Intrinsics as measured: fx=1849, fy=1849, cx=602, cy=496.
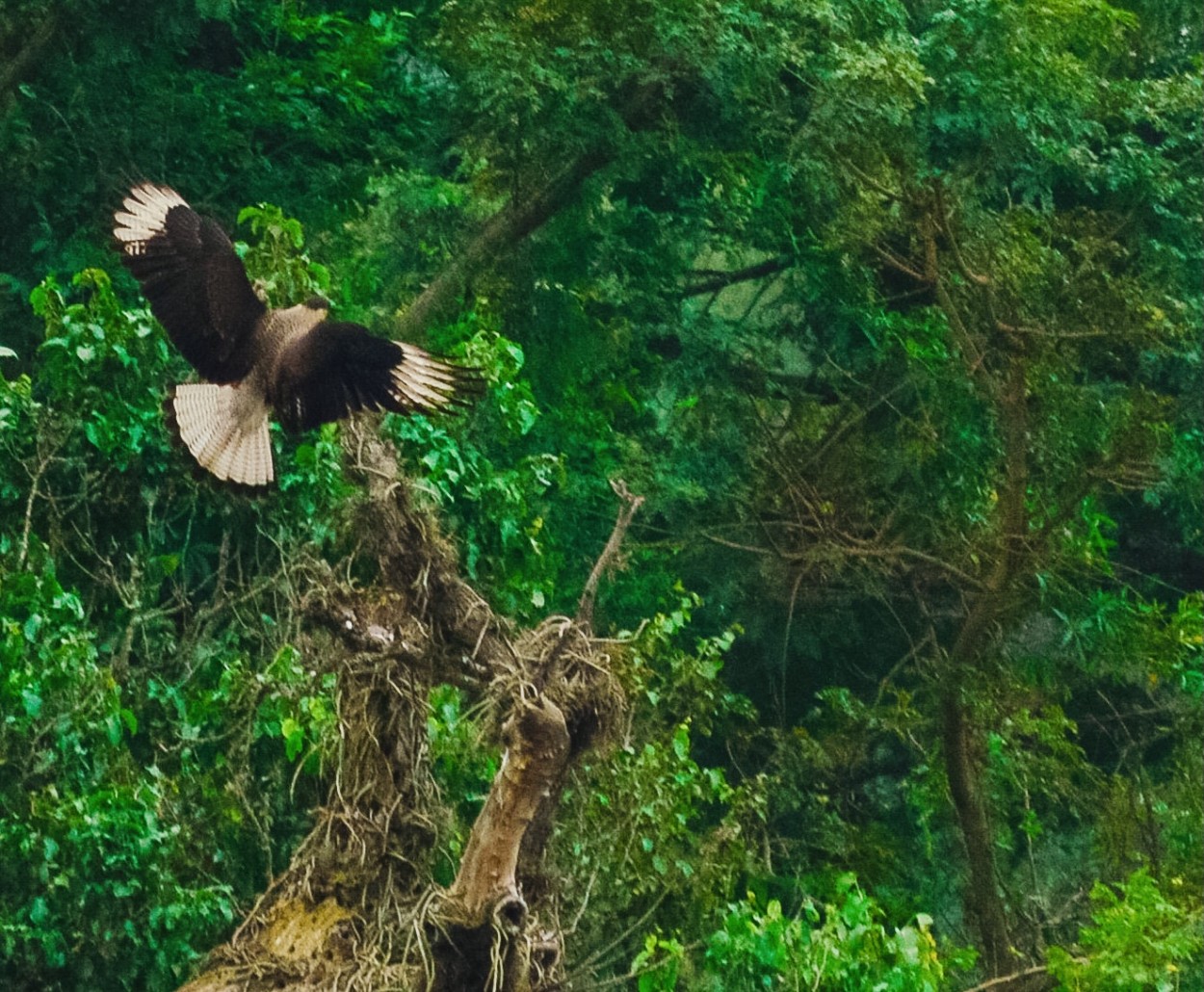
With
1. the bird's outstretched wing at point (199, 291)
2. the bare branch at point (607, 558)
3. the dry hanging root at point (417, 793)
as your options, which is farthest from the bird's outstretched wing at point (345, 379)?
the bare branch at point (607, 558)

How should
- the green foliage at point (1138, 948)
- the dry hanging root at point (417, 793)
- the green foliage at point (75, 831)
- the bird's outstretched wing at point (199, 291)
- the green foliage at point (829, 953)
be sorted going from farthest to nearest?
the green foliage at point (1138, 948)
the green foliage at point (829, 953)
the bird's outstretched wing at point (199, 291)
the green foliage at point (75, 831)
the dry hanging root at point (417, 793)

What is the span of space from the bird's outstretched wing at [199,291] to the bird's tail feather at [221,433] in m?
0.08

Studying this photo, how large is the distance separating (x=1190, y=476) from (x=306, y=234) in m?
4.19

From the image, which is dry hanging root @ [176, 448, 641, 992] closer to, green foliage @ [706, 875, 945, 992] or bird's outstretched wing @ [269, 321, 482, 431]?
bird's outstretched wing @ [269, 321, 482, 431]

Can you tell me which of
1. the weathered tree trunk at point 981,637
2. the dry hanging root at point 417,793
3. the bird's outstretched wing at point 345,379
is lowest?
the weathered tree trunk at point 981,637

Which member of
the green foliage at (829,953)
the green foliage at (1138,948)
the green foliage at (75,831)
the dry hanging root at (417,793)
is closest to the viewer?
the dry hanging root at (417,793)

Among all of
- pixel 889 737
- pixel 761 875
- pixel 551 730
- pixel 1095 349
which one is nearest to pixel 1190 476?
pixel 1095 349

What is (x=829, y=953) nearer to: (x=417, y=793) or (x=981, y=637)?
(x=417, y=793)

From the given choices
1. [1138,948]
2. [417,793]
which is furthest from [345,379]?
[1138,948]

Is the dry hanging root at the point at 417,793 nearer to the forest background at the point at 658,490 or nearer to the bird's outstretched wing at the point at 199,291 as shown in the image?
the forest background at the point at 658,490

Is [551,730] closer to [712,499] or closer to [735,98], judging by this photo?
[735,98]

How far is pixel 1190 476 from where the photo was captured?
8.59m

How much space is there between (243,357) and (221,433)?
0.73 ft

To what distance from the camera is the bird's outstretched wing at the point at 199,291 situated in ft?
15.8
